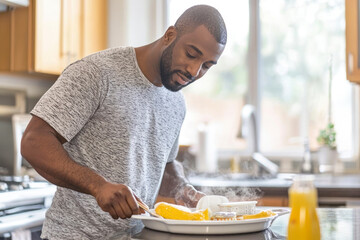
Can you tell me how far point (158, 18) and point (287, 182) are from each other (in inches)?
73.2

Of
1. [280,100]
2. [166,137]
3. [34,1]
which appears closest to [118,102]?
[166,137]

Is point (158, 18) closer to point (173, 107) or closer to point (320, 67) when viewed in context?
point (320, 67)

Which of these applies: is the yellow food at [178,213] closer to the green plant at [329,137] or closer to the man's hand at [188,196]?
the man's hand at [188,196]

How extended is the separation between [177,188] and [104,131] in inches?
12.6

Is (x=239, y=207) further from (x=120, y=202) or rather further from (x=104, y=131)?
(x=104, y=131)

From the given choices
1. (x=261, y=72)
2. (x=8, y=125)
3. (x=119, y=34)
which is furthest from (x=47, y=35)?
(x=261, y=72)

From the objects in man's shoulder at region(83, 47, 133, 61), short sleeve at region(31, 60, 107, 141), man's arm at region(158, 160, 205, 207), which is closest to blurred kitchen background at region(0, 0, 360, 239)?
man's arm at region(158, 160, 205, 207)

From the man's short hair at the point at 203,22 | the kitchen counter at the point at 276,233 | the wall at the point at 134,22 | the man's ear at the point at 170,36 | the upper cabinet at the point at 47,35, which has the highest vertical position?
the wall at the point at 134,22

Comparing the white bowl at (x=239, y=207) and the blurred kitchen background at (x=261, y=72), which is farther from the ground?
the blurred kitchen background at (x=261, y=72)

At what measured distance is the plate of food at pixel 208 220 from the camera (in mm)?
1194

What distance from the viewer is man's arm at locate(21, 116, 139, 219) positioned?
1283 mm

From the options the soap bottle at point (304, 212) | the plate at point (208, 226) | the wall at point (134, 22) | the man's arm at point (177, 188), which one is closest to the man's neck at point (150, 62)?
the man's arm at point (177, 188)

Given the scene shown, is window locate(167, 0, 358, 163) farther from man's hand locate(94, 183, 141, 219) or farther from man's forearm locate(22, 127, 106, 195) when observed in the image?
man's hand locate(94, 183, 141, 219)

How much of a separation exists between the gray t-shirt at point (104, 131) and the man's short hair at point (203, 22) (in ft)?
0.56
